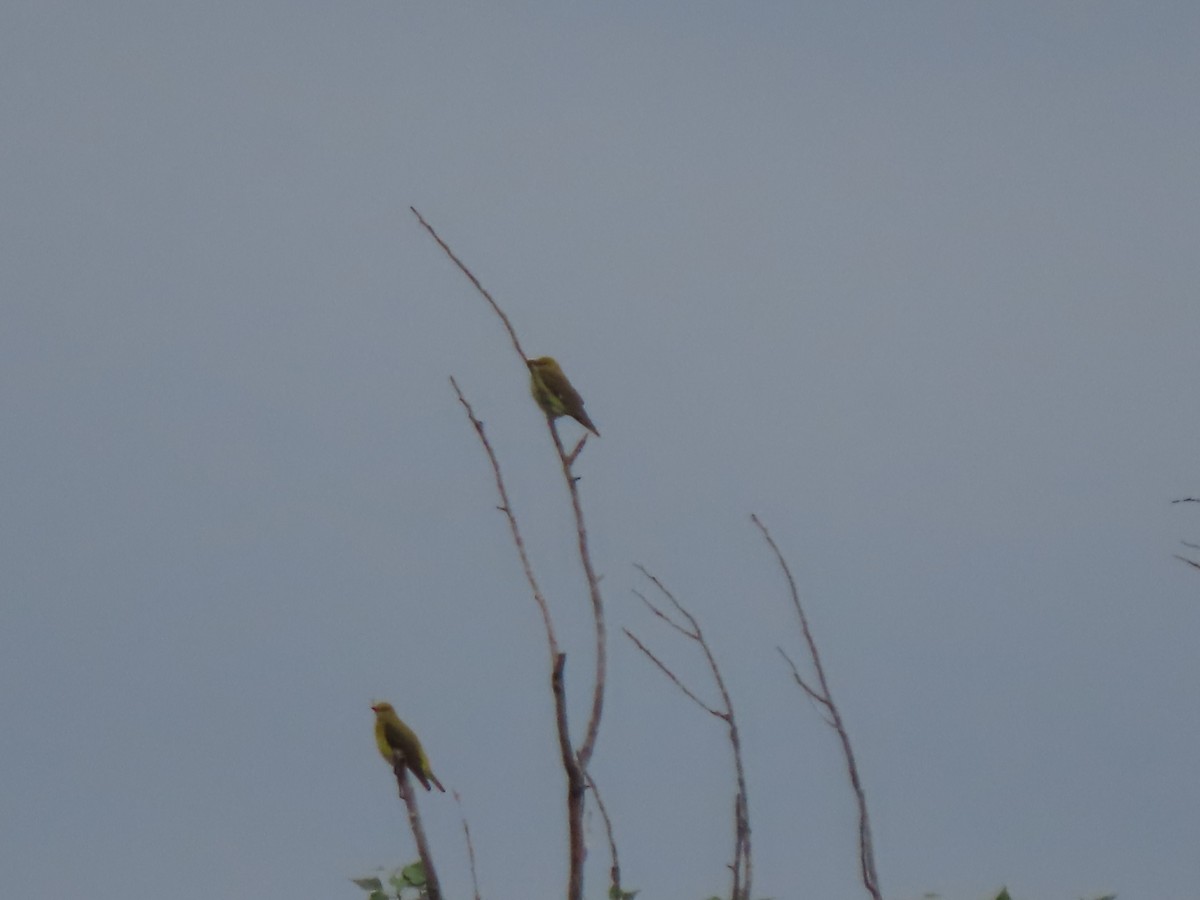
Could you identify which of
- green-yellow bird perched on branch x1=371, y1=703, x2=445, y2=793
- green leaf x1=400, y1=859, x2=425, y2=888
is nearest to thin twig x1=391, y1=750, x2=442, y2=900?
green leaf x1=400, y1=859, x2=425, y2=888

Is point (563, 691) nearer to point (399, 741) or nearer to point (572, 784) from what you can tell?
point (572, 784)

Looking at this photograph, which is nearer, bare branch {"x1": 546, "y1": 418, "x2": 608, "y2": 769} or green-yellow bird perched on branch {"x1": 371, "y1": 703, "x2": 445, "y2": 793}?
bare branch {"x1": 546, "y1": 418, "x2": 608, "y2": 769}

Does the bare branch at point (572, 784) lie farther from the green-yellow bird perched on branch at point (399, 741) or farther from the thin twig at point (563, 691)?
the green-yellow bird perched on branch at point (399, 741)

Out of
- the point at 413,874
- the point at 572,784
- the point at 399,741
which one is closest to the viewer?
the point at 572,784

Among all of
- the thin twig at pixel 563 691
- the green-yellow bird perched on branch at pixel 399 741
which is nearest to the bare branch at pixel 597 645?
the thin twig at pixel 563 691

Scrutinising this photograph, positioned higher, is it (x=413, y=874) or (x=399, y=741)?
(x=399, y=741)

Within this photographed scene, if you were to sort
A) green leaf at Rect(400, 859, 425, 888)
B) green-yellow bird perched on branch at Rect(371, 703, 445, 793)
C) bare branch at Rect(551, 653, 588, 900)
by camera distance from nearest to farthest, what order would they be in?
bare branch at Rect(551, 653, 588, 900)
green leaf at Rect(400, 859, 425, 888)
green-yellow bird perched on branch at Rect(371, 703, 445, 793)

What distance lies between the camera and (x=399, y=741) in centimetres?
782

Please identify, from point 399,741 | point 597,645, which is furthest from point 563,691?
point 399,741

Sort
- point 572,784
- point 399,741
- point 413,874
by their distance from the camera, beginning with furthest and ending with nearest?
point 399,741 < point 413,874 < point 572,784

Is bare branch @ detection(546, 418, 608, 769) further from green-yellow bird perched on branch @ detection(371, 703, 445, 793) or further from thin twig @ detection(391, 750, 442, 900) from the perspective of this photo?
green-yellow bird perched on branch @ detection(371, 703, 445, 793)

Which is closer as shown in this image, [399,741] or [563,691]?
[563,691]

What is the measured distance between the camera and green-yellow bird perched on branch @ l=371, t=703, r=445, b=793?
8.24 m

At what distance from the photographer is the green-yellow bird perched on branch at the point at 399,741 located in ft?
27.0
